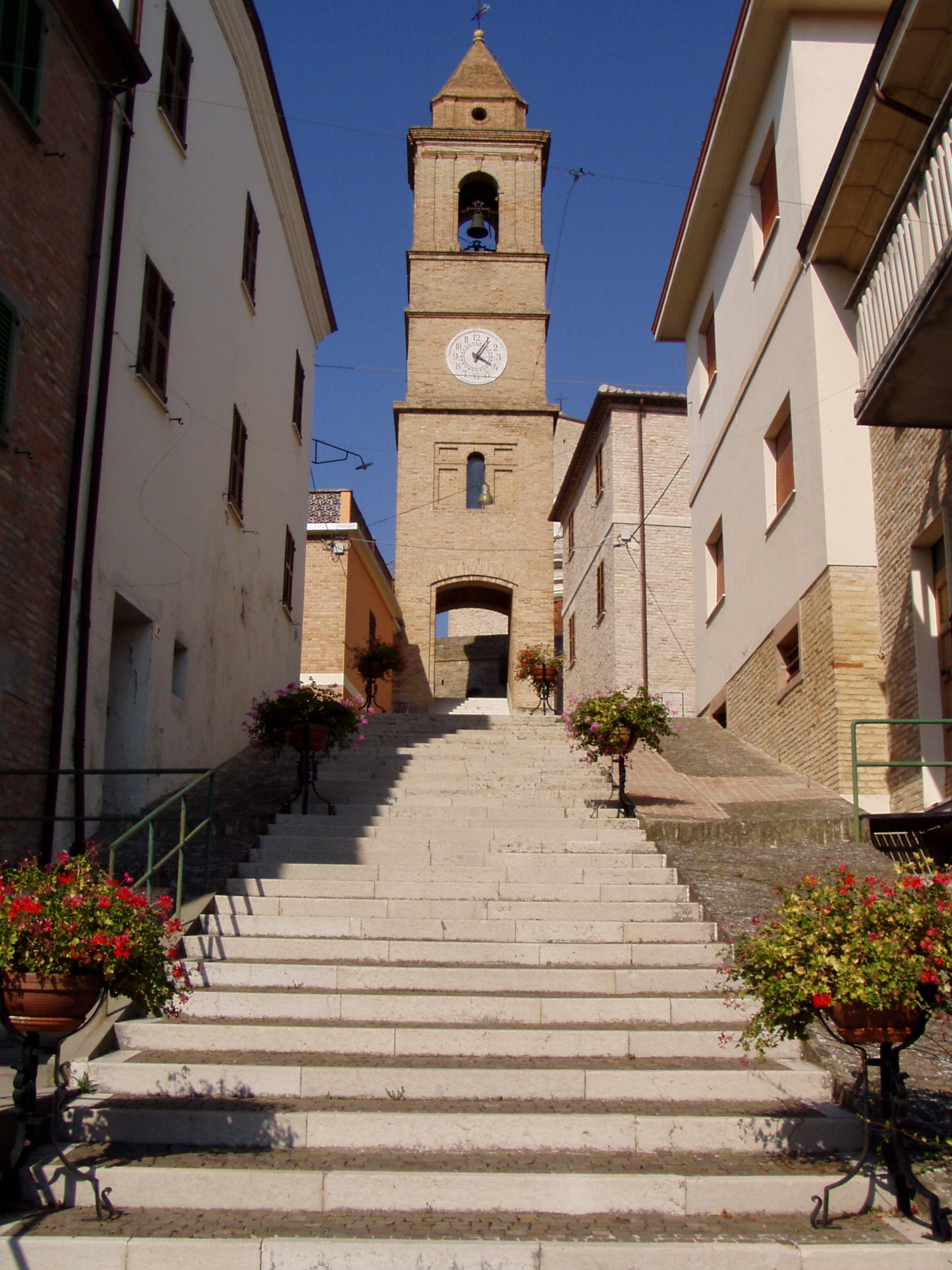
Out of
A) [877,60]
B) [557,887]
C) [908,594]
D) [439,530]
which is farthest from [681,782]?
[439,530]

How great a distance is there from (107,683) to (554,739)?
580cm

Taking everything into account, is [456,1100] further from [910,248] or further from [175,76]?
[175,76]

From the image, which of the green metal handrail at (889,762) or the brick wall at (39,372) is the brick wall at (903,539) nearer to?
the green metal handrail at (889,762)

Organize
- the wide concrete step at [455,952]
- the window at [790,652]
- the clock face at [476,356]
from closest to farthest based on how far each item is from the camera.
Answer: the wide concrete step at [455,952] → the window at [790,652] → the clock face at [476,356]

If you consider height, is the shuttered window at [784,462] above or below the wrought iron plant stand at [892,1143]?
above

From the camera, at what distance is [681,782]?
1225 cm

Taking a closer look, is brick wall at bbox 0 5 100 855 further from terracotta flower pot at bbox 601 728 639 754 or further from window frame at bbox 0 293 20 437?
terracotta flower pot at bbox 601 728 639 754

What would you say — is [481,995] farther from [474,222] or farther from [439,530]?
[474,222]

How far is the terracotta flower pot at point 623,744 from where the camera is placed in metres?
10.4

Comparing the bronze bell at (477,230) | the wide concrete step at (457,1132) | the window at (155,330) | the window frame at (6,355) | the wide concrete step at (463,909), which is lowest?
the wide concrete step at (457,1132)

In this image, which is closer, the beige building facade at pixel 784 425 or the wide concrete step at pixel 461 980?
the wide concrete step at pixel 461 980

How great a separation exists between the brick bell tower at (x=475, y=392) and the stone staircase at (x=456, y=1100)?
1978cm

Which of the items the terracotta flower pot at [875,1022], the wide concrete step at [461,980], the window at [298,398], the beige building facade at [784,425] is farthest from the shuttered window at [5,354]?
the window at [298,398]

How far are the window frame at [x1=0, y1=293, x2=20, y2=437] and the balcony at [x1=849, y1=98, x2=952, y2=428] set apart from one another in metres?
6.24
